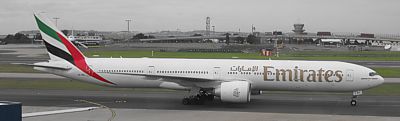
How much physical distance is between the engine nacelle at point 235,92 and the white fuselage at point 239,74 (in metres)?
1.41

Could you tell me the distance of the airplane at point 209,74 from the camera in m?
24.9

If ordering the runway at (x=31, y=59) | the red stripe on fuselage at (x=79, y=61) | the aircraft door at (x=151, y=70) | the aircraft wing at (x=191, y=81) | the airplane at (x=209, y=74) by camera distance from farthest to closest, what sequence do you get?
1. the runway at (x=31, y=59)
2. the red stripe on fuselage at (x=79, y=61)
3. the aircraft door at (x=151, y=70)
4. the airplane at (x=209, y=74)
5. the aircraft wing at (x=191, y=81)

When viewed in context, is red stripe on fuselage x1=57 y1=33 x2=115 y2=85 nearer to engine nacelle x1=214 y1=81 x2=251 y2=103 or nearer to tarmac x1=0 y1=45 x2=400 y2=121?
tarmac x1=0 y1=45 x2=400 y2=121

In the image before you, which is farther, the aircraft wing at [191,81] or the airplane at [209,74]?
the airplane at [209,74]

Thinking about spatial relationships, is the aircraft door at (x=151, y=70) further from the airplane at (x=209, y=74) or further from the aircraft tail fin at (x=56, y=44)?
the aircraft tail fin at (x=56, y=44)

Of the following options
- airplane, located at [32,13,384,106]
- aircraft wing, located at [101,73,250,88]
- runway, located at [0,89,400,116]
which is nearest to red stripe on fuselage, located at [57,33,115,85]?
airplane, located at [32,13,384,106]

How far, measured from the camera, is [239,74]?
2547 cm

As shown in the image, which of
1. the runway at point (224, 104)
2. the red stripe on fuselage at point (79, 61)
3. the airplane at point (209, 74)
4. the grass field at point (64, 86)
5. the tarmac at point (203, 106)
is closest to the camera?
the tarmac at point (203, 106)

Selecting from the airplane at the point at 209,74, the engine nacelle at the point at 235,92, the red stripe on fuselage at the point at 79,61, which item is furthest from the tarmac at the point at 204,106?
the red stripe on fuselage at the point at 79,61

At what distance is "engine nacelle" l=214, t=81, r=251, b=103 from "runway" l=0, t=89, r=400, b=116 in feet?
1.52

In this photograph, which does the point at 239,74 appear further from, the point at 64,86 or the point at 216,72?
the point at 64,86

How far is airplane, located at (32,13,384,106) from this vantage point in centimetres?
2486

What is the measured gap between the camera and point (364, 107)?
2411 centimetres

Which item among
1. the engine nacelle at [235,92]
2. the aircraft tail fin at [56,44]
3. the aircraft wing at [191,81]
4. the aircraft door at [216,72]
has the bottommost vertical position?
the engine nacelle at [235,92]
